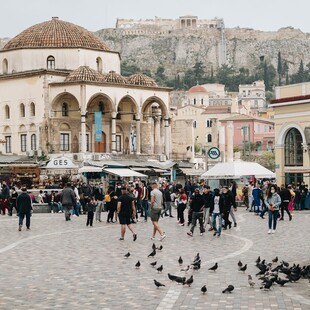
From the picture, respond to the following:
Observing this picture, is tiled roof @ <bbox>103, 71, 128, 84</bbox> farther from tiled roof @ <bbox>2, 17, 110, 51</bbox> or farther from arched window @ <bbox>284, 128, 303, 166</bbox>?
arched window @ <bbox>284, 128, 303, 166</bbox>

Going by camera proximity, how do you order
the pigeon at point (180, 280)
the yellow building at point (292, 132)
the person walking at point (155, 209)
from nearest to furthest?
the pigeon at point (180, 280), the person walking at point (155, 209), the yellow building at point (292, 132)

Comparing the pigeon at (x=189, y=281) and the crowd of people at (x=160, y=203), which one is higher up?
the crowd of people at (x=160, y=203)

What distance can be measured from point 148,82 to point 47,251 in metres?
48.6

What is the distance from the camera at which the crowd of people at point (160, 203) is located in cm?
2169

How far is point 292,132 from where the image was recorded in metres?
45.8

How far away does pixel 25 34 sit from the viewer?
67.1 m

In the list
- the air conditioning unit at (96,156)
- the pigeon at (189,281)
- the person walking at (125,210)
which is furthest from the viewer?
the air conditioning unit at (96,156)

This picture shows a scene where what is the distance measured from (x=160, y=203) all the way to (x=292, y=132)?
82.8 ft

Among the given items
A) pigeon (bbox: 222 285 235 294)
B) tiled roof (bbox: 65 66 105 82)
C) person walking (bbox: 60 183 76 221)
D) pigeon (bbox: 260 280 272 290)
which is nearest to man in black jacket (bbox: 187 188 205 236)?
person walking (bbox: 60 183 76 221)

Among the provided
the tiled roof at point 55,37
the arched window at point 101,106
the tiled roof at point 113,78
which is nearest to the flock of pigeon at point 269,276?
the tiled roof at point 113,78

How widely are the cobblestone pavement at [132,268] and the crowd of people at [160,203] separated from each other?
0.53 meters

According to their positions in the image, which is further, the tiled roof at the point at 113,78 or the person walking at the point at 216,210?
the tiled roof at the point at 113,78

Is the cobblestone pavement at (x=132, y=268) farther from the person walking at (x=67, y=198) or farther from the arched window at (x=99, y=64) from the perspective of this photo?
the arched window at (x=99, y=64)

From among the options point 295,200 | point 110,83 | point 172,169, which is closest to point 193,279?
point 295,200
